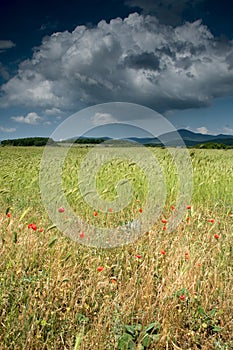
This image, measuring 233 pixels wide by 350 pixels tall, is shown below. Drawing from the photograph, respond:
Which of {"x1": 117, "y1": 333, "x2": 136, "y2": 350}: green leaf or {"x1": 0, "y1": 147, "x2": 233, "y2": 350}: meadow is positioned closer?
{"x1": 117, "y1": 333, "x2": 136, "y2": 350}: green leaf

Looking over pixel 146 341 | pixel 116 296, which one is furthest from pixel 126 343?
pixel 116 296

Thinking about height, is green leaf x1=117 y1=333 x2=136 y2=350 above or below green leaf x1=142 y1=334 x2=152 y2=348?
above

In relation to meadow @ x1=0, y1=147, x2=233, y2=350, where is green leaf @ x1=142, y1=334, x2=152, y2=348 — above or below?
below

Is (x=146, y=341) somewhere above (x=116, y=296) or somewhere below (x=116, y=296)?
below

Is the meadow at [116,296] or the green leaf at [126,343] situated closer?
the green leaf at [126,343]

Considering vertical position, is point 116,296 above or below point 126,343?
above

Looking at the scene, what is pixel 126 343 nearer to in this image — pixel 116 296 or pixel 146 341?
pixel 146 341

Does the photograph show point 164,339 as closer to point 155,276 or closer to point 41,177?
point 155,276

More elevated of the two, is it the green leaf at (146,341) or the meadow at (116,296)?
the meadow at (116,296)

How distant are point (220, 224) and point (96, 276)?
2.25 m

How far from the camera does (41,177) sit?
26.6 feet

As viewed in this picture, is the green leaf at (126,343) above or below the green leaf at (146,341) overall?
above

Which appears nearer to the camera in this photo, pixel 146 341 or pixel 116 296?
pixel 146 341

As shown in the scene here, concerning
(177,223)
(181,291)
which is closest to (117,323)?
(181,291)
